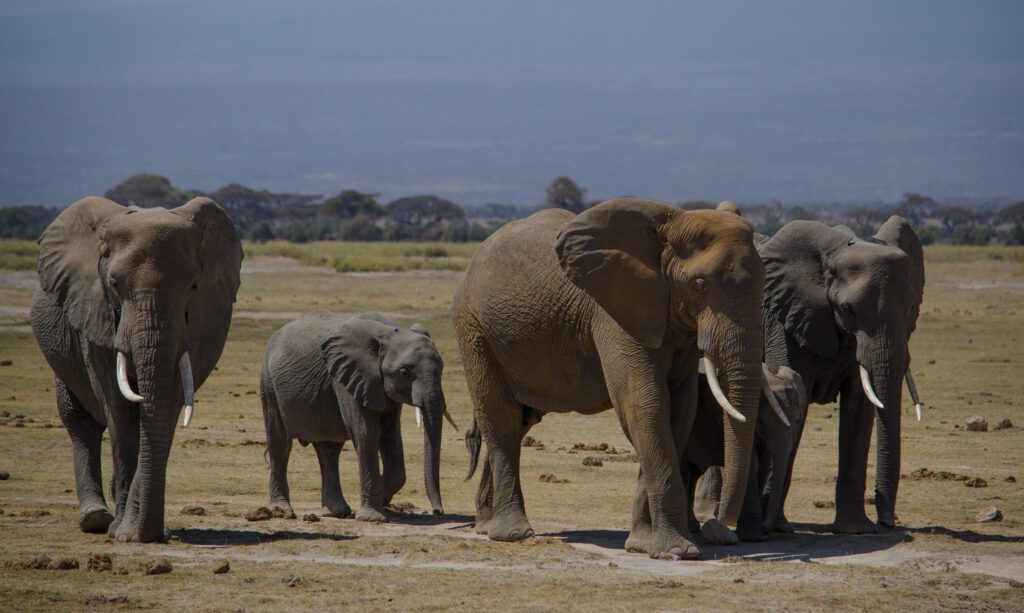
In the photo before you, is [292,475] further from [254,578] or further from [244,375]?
[244,375]

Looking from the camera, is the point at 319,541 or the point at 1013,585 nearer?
the point at 1013,585

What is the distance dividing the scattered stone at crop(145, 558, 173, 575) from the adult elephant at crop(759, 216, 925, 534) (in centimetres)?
472

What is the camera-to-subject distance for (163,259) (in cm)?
1024

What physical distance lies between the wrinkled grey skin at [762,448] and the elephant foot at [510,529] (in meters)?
1.15

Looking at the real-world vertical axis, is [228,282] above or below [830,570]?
above

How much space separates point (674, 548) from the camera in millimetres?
10164

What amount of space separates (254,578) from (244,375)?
47.2 feet

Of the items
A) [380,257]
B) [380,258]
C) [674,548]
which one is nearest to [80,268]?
[674,548]

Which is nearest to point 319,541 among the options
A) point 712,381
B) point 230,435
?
point 712,381

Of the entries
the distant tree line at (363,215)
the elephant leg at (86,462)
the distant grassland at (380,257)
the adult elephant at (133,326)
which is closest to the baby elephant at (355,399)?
the elephant leg at (86,462)

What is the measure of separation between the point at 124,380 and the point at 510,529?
2800mm

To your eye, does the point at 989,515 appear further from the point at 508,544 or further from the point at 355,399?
the point at 355,399

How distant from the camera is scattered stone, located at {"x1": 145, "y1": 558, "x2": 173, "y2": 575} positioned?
9477 mm

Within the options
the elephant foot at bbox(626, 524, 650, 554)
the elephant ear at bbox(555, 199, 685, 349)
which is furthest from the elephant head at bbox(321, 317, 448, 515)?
the elephant ear at bbox(555, 199, 685, 349)
